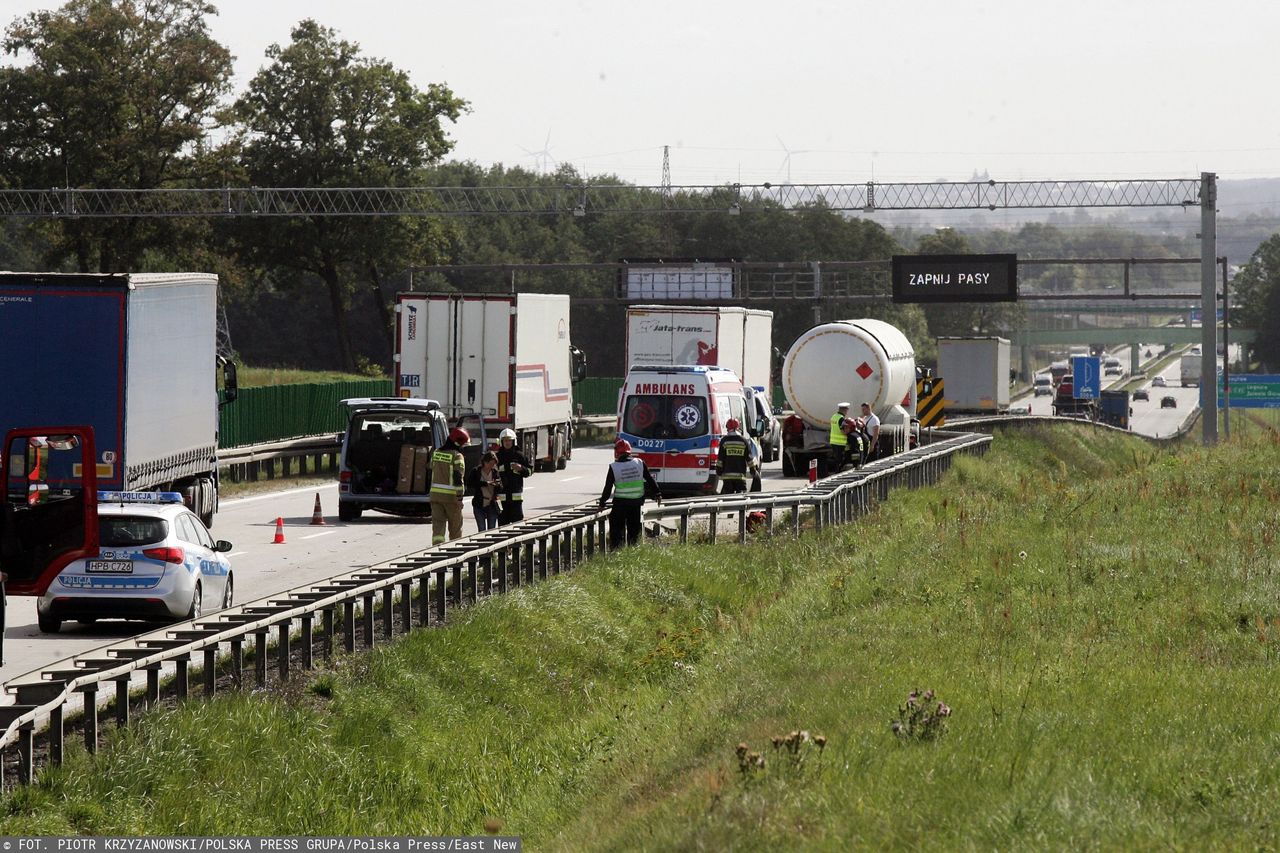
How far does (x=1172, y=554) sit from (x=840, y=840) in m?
13.1

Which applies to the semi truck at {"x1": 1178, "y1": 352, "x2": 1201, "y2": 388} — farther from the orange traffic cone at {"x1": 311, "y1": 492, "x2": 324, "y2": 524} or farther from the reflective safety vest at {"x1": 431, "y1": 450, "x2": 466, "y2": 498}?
the reflective safety vest at {"x1": 431, "y1": 450, "x2": 466, "y2": 498}

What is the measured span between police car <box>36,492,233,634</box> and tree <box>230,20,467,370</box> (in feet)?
Result: 195

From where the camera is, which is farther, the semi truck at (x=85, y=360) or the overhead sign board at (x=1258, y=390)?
the overhead sign board at (x=1258, y=390)

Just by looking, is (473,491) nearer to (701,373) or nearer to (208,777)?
(701,373)

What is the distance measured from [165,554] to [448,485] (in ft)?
20.1

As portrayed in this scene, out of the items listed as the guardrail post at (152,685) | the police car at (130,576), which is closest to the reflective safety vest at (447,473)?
the police car at (130,576)

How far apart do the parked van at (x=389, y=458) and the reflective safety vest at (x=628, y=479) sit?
7403 mm

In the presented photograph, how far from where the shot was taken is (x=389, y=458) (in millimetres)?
29562

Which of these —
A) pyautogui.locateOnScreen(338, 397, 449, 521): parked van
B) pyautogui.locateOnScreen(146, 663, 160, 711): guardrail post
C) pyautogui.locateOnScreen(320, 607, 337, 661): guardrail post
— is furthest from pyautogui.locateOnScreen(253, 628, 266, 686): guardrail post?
pyautogui.locateOnScreen(338, 397, 449, 521): parked van

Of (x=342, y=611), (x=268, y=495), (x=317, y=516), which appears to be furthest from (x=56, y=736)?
(x=268, y=495)

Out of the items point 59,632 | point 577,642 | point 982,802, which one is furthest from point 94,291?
point 982,802

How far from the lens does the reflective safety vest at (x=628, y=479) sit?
22.0m

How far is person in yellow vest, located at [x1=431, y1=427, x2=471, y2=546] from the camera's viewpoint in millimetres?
22828

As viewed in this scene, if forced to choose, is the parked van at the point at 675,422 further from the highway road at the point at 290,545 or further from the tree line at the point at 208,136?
the tree line at the point at 208,136
